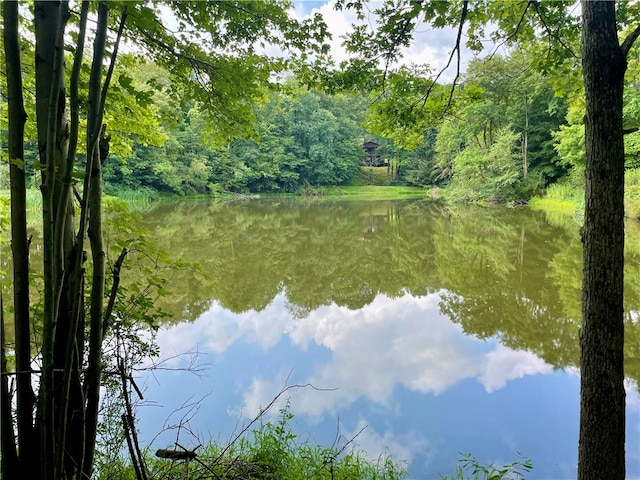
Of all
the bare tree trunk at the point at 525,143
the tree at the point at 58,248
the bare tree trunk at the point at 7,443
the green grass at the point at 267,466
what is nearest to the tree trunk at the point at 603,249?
the green grass at the point at 267,466

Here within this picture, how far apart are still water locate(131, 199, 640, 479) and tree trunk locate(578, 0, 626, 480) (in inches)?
53.6

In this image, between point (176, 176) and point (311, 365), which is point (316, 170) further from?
point (311, 365)

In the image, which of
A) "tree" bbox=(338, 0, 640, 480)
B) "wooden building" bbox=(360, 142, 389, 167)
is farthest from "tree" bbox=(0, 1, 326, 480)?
"wooden building" bbox=(360, 142, 389, 167)

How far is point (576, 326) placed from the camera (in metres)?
5.27

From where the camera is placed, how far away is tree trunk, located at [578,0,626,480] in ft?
5.53

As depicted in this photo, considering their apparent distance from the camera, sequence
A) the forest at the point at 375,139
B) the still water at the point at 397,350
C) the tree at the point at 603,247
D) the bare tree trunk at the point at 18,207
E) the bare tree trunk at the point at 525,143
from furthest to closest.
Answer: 1. the bare tree trunk at the point at 525,143
2. the still water at the point at 397,350
3. the forest at the point at 375,139
4. the tree at the point at 603,247
5. the bare tree trunk at the point at 18,207

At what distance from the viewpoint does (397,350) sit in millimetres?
4871

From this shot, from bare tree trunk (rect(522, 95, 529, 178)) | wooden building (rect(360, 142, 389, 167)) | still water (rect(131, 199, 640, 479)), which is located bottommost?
still water (rect(131, 199, 640, 479))

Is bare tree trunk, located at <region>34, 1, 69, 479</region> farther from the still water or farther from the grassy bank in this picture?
the grassy bank

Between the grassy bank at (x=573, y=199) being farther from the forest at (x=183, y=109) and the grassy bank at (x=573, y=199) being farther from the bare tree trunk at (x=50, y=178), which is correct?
the bare tree trunk at (x=50, y=178)

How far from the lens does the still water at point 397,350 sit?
3.29 m

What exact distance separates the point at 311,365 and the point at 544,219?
45.9 ft

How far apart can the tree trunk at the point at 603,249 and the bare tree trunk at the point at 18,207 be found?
2132mm

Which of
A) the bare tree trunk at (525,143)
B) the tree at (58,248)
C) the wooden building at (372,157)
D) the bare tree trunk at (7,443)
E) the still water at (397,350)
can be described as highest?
the wooden building at (372,157)
